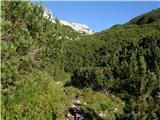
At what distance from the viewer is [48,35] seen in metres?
26.2

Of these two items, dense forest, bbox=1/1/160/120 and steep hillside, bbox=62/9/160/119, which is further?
steep hillside, bbox=62/9/160/119

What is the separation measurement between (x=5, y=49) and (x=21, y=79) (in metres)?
4.84

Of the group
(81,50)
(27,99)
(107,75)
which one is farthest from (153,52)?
(81,50)

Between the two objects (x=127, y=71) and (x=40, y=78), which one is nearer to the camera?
(x=40, y=78)

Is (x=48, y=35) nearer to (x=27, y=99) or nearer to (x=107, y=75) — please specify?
(x=27, y=99)

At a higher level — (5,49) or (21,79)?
(5,49)

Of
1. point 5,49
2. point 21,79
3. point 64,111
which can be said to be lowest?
point 64,111

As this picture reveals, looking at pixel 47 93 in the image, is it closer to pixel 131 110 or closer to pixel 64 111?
pixel 64 111

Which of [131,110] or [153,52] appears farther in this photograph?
[153,52]

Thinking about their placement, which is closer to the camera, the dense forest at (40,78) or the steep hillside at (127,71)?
the dense forest at (40,78)

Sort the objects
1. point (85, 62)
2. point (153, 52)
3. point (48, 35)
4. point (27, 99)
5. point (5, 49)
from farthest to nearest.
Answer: point (85, 62) < point (153, 52) < point (48, 35) < point (27, 99) < point (5, 49)

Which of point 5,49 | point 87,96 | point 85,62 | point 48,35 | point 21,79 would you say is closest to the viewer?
point 5,49

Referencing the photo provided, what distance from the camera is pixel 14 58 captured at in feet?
61.9

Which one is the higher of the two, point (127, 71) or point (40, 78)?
point (127, 71)
